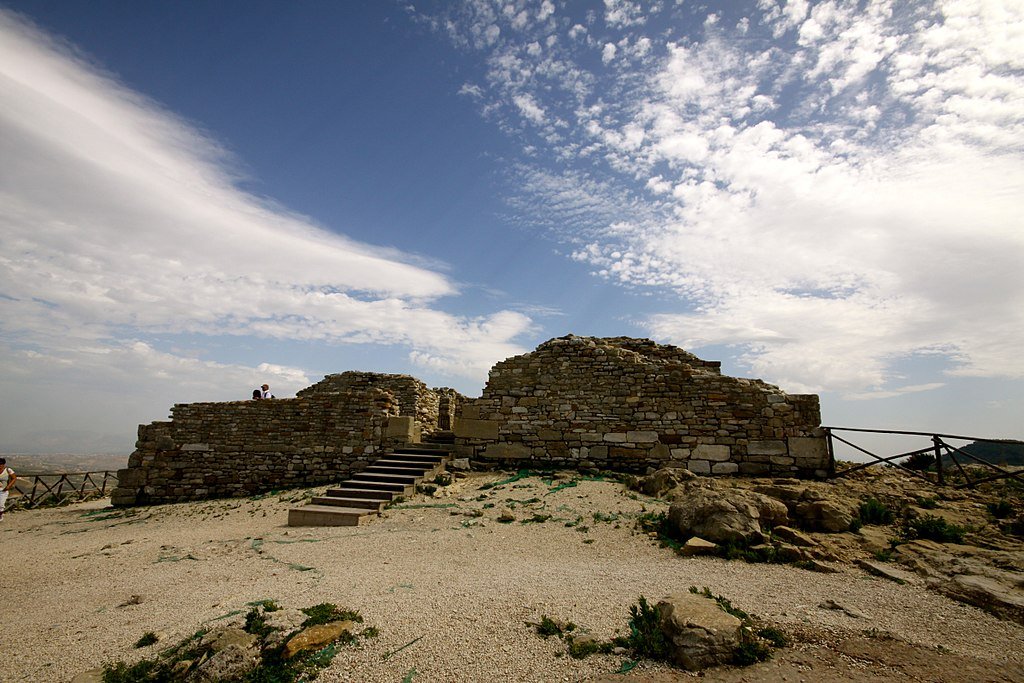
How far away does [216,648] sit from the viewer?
466 centimetres

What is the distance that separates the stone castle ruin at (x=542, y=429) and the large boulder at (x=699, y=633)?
8649 millimetres

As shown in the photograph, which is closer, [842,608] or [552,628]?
[552,628]

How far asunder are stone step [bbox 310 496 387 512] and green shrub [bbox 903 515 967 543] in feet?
31.5

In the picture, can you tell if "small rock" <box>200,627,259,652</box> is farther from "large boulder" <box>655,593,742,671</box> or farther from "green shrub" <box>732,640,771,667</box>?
"green shrub" <box>732,640,771,667</box>

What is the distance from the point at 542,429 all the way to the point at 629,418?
2432 mm

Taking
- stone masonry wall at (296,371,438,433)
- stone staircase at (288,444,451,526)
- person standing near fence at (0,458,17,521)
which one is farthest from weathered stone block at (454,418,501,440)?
person standing near fence at (0,458,17,521)

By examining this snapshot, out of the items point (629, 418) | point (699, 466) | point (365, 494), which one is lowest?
point (365, 494)

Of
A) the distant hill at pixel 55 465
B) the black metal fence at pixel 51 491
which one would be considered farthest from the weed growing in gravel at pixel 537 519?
the distant hill at pixel 55 465

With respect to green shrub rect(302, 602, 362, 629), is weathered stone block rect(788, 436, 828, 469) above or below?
above

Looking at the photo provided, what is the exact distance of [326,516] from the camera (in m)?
10.2

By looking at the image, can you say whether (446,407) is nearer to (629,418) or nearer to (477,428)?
(477,428)

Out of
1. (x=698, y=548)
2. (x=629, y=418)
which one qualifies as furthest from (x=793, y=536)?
(x=629, y=418)

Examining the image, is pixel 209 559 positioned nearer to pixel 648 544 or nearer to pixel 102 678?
pixel 102 678

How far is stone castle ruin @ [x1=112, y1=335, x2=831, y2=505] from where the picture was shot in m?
12.9
